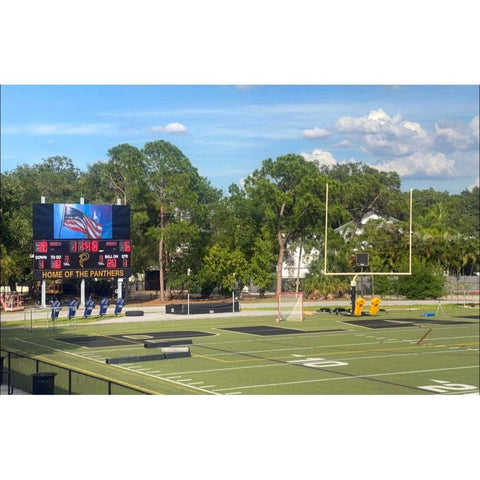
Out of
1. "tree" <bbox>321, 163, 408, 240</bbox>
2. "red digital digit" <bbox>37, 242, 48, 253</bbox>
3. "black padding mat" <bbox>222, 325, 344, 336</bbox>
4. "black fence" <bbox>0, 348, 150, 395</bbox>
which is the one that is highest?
"tree" <bbox>321, 163, 408, 240</bbox>

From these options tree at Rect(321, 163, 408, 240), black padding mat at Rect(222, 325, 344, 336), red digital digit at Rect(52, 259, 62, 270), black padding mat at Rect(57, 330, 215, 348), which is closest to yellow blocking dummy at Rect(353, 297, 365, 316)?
black padding mat at Rect(222, 325, 344, 336)

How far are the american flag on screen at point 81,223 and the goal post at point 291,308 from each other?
7.46 m

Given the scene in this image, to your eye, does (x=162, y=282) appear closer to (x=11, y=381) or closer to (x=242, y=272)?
(x=242, y=272)

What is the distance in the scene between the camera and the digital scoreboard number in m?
31.1

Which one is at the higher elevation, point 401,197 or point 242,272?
point 401,197

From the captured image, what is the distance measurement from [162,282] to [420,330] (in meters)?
14.4

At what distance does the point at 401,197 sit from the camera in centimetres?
6112

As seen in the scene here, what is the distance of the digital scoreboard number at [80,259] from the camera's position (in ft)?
102

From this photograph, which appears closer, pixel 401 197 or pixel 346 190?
pixel 346 190

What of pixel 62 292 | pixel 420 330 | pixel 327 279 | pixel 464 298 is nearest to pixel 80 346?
pixel 420 330

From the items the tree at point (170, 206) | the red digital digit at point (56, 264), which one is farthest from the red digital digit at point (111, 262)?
the tree at point (170, 206)

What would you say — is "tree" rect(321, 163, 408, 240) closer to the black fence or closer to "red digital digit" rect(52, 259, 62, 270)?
"red digital digit" rect(52, 259, 62, 270)

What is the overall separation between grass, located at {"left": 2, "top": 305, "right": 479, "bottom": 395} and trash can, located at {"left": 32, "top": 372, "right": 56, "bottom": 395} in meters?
0.64

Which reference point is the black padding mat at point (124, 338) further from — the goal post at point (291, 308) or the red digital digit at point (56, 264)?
the red digital digit at point (56, 264)
